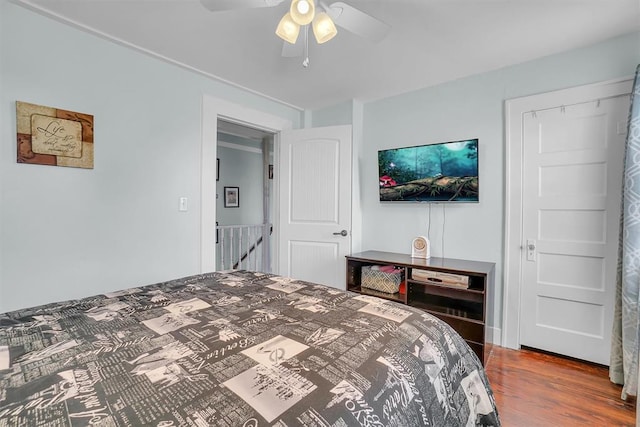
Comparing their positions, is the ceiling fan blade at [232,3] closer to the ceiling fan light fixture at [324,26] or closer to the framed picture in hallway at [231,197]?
the ceiling fan light fixture at [324,26]

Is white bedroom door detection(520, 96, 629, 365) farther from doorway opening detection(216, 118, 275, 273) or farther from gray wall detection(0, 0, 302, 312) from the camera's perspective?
doorway opening detection(216, 118, 275, 273)

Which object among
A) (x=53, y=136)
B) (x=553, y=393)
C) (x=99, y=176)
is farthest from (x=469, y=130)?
(x=53, y=136)

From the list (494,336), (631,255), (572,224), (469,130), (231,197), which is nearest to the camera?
(631,255)

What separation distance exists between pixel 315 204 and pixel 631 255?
2.43 m

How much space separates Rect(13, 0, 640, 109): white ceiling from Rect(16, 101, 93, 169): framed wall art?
2.00 feet

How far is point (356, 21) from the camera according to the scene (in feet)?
5.14

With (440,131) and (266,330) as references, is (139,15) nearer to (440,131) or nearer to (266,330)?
(266,330)

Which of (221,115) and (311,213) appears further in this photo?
(311,213)

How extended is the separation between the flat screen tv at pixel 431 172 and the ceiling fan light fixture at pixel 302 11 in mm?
1653

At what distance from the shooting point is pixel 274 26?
1.95 metres

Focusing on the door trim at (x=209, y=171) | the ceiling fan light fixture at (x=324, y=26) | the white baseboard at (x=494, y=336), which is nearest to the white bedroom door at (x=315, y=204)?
the door trim at (x=209, y=171)

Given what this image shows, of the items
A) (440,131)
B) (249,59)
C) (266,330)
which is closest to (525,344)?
(440,131)

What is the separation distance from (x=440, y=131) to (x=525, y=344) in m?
1.97

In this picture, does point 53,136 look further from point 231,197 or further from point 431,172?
point 231,197
